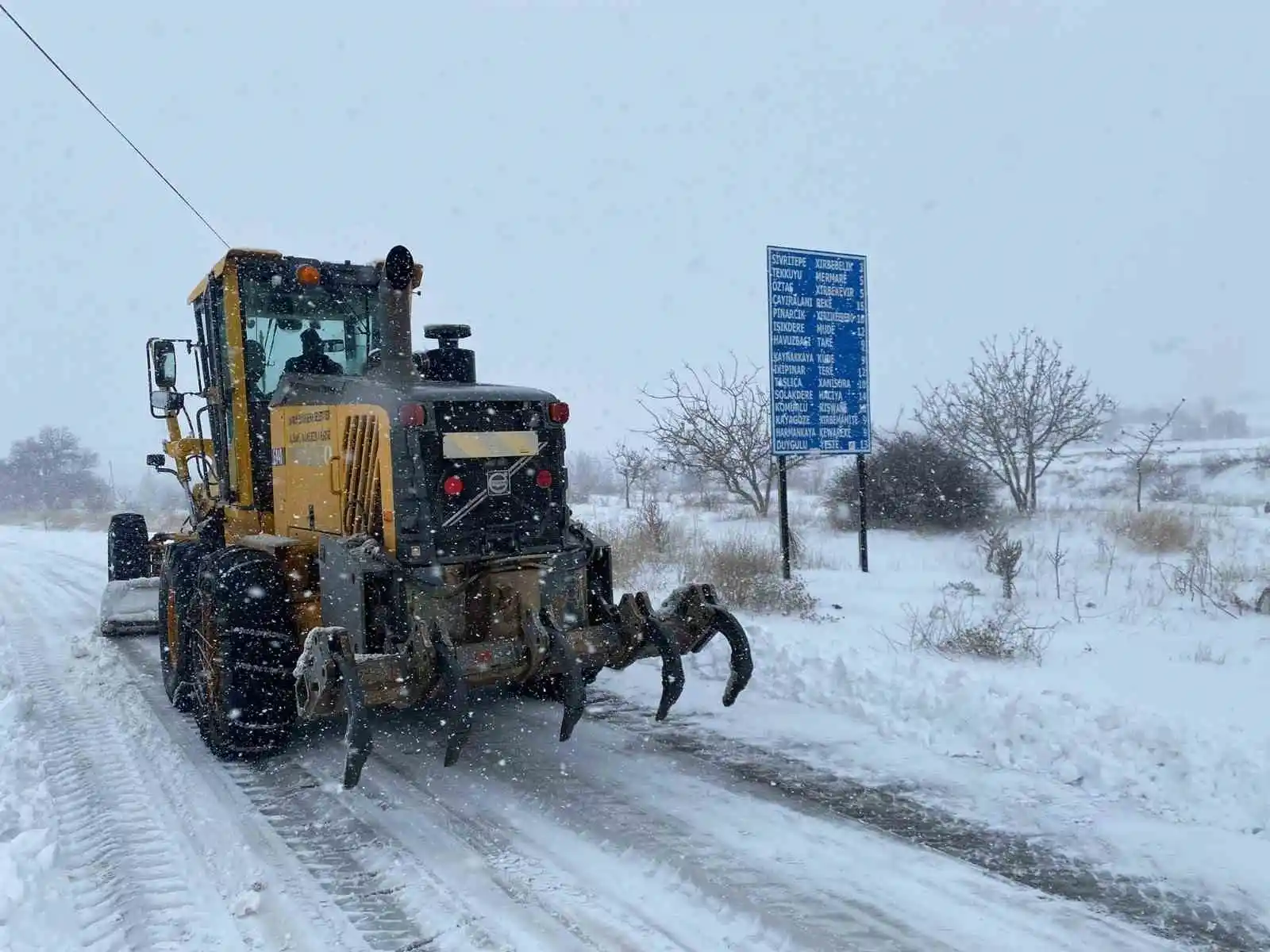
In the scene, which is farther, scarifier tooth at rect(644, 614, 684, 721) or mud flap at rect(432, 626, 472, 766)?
scarifier tooth at rect(644, 614, 684, 721)

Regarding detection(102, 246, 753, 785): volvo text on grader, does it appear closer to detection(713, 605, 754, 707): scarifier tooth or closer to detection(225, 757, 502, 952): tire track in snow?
detection(713, 605, 754, 707): scarifier tooth

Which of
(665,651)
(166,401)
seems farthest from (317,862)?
(166,401)

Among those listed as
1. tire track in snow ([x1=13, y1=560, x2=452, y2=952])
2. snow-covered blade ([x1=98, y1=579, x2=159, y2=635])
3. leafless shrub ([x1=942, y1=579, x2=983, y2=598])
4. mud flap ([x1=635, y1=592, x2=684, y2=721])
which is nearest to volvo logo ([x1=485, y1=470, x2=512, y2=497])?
mud flap ([x1=635, y1=592, x2=684, y2=721])

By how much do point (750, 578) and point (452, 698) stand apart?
5.88m

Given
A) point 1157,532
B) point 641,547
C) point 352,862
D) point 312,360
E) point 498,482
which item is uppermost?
point 312,360

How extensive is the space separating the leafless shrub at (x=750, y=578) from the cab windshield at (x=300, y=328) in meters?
4.48

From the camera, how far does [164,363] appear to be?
297 inches

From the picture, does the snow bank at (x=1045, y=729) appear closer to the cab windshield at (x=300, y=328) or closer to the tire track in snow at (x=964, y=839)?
the tire track in snow at (x=964, y=839)

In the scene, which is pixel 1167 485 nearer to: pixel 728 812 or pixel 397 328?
pixel 728 812

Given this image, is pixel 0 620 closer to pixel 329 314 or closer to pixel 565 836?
pixel 329 314

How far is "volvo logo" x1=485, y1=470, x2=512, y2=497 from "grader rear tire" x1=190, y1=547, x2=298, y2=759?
58.6 inches

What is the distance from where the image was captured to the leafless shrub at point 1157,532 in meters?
12.1

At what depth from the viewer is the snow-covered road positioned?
11.4ft

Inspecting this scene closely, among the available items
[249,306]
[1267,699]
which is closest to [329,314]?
[249,306]
